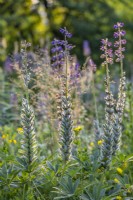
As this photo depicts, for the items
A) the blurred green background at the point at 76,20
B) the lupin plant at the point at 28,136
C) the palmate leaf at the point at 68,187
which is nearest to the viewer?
the palmate leaf at the point at 68,187

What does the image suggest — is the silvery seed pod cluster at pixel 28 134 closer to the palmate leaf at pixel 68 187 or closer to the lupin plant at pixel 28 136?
the lupin plant at pixel 28 136

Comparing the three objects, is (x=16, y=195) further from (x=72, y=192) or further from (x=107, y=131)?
(x=107, y=131)

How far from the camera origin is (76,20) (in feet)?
64.1

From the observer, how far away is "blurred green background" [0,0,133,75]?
19094mm

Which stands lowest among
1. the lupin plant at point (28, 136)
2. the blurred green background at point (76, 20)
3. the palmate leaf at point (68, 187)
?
the palmate leaf at point (68, 187)

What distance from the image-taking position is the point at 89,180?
304cm

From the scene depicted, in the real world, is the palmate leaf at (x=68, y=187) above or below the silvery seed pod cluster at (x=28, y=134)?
below

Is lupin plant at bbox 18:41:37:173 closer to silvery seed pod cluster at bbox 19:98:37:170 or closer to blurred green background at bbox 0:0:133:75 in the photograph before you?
silvery seed pod cluster at bbox 19:98:37:170

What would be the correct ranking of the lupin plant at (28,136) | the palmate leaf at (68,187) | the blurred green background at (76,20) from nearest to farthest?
the palmate leaf at (68,187) < the lupin plant at (28,136) < the blurred green background at (76,20)

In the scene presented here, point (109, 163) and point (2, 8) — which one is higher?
point (2, 8)

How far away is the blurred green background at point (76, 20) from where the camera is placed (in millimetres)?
19094

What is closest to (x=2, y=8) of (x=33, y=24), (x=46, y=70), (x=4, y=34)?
(x=4, y=34)

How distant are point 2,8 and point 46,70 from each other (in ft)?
46.4

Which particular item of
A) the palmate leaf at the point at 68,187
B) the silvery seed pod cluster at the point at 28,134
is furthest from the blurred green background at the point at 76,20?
the palmate leaf at the point at 68,187
